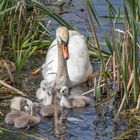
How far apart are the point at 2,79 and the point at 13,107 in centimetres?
113

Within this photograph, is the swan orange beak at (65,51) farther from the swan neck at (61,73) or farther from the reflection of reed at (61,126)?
the reflection of reed at (61,126)

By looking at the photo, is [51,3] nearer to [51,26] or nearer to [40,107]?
[51,26]

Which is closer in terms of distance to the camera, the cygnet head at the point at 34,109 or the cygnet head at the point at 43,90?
the cygnet head at the point at 34,109

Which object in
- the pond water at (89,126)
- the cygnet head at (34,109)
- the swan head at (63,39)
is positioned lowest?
the pond water at (89,126)

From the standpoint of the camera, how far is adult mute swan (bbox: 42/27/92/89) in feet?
29.2

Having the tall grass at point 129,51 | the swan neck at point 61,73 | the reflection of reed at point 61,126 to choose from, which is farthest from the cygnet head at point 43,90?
the tall grass at point 129,51

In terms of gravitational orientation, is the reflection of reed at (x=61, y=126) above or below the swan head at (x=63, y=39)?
below

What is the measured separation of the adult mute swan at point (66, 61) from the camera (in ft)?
29.2

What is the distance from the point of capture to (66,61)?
9305mm

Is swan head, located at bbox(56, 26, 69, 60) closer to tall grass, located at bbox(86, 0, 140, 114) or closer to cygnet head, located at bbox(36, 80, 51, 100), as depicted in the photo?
Answer: cygnet head, located at bbox(36, 80, 51, 100)

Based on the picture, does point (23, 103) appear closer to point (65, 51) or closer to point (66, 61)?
point (65, 51)

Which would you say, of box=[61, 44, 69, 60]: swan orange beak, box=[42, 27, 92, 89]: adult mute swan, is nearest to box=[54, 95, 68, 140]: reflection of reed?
box=[61, 44, 69, 60]: swan orange beak

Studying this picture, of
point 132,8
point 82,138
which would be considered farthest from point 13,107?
point 132,8

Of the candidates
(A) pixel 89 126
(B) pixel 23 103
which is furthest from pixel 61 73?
(A) pixel 89 126
